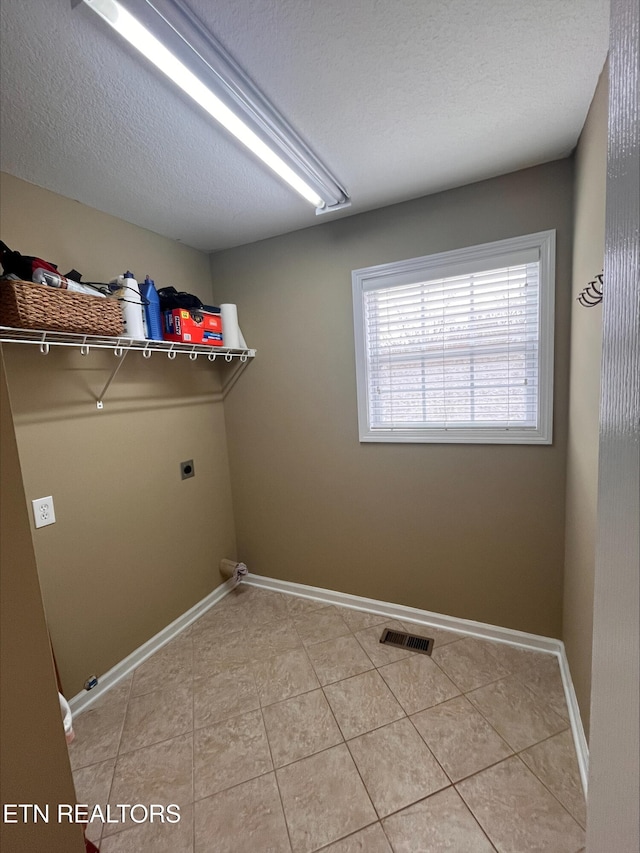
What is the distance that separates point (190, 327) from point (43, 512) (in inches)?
46.5

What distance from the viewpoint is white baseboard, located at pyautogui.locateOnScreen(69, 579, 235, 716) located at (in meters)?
1.77

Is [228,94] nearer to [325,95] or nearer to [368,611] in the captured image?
[325,95]

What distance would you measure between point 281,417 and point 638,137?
215 cm

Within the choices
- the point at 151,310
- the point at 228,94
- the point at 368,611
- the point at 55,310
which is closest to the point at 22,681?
the point at 55,310

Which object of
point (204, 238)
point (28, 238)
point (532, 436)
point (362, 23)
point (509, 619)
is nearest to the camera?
point (362, 23)

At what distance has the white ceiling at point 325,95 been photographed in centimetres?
95

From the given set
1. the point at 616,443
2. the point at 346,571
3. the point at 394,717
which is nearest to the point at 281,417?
the point at 346,571

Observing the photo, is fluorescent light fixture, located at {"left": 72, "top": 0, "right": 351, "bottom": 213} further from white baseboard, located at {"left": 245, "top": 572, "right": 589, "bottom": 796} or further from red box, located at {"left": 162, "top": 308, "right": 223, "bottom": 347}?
white baseboard, located at {"left": 245, "top": 572, "right": 589, "bottom": 796}

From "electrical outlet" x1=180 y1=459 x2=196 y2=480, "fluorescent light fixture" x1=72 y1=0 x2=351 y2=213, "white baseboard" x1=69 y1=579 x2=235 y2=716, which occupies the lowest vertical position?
"white baseboard" x1=69 y1=579 x2=235 y2=716

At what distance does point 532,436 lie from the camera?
185 centimetres

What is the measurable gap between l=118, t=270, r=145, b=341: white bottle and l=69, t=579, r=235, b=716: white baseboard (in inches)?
70.8

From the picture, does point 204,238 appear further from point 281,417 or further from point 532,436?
point 532,436

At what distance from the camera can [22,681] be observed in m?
0.54

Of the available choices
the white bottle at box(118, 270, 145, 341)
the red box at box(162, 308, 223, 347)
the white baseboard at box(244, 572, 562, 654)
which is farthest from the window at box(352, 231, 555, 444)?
the white bottle at box(118, 270, 145, 341)
